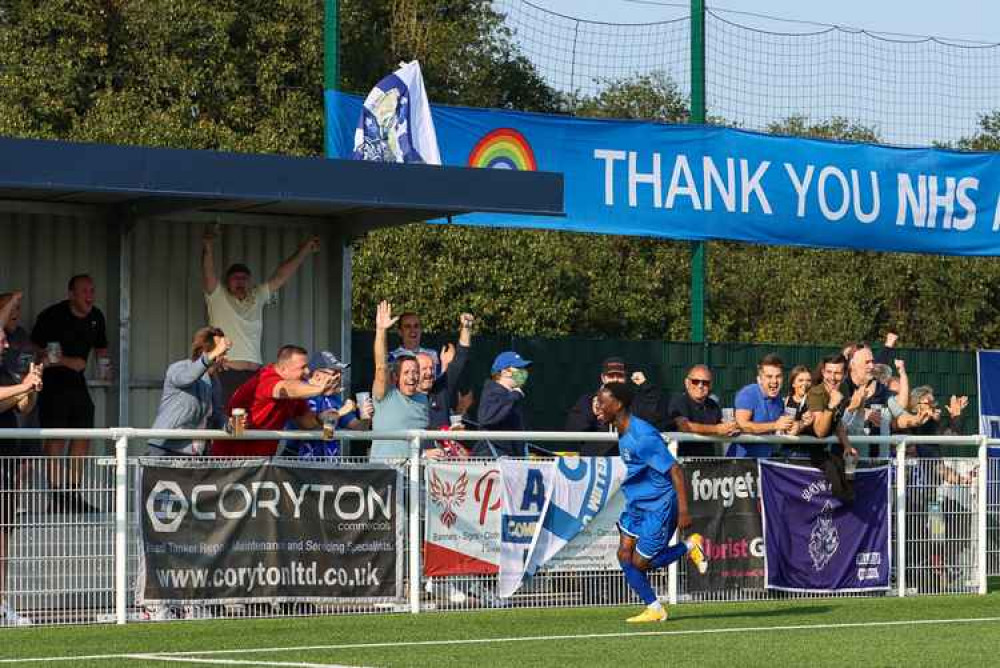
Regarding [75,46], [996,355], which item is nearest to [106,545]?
[996,355]

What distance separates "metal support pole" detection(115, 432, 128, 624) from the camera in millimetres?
13414

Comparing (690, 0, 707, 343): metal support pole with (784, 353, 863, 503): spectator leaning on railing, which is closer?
(784, 353, 863, 503): spectator leaning on railing

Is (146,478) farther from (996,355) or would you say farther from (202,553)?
(996,355)

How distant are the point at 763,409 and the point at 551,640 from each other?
4794 mm

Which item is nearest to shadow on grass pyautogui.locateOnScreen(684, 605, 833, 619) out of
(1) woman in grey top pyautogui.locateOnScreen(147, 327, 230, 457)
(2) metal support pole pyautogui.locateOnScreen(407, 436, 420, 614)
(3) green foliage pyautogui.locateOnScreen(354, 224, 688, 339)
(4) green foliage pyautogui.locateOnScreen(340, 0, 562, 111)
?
(2) metal support pole pyautogui.locateOnScreen(407, 436, 420, 614)

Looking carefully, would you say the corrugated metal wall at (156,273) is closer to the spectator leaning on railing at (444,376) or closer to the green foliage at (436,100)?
the spectator leaning on railing at (444,376)

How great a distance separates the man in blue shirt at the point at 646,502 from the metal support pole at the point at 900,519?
318cm

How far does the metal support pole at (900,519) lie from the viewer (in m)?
16.6

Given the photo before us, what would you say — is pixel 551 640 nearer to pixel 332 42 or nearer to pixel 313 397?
pixel 313 397

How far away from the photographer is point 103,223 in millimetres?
17141

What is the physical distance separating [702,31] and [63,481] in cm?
1057

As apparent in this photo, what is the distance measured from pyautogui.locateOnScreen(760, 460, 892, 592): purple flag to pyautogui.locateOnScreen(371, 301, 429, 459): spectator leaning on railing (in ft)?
9.41

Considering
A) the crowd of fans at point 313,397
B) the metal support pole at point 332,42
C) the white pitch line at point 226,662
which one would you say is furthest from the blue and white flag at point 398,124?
the white pitch line at point 226,662

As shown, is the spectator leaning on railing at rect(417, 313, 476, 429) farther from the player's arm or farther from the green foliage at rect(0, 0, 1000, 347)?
the green foliage at rect(0, 0, 1000, 347)
